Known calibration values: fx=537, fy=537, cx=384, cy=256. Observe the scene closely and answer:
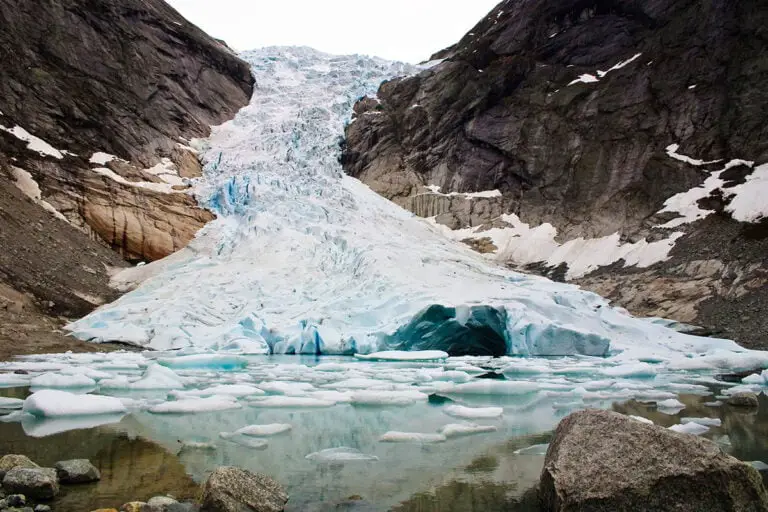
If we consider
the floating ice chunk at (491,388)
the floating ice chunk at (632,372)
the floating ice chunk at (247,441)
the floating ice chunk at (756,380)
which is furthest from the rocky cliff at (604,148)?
the floating ice chunk at (247,441)

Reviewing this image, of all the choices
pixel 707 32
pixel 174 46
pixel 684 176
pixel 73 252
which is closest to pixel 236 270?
pixel 73 252

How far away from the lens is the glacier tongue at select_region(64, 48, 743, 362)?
13.6 meters

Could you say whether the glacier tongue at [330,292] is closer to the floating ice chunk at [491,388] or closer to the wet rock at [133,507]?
the floating ice chunk at [491,388]

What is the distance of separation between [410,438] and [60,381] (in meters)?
4.83

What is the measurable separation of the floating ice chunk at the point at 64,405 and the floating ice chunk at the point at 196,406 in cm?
40

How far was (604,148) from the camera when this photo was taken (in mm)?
26609

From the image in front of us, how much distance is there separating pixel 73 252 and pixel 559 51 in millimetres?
26790

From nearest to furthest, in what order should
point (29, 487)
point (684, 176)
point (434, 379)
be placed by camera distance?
point (29, 487)
point (434, 379)
point (684, 176)

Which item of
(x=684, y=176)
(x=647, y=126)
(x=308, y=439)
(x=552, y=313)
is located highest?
(x=647, y=126)

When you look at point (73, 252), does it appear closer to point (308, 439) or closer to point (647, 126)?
point (308, 439)

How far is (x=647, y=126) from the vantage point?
85.6 feet

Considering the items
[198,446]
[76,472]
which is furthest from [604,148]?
[76,472]

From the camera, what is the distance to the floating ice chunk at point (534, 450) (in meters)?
4.14

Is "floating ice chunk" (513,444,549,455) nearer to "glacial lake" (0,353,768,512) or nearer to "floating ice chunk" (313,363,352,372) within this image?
"glacial lake" (0,353,768,512)
